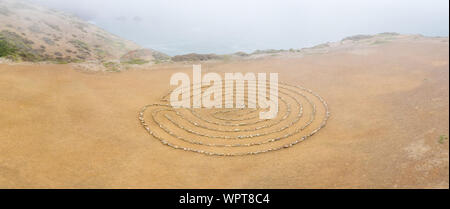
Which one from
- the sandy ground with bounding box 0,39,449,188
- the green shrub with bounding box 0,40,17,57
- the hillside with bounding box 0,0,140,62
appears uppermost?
the hillside with bounding box 0,0,140,62

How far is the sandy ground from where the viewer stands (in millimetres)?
14477

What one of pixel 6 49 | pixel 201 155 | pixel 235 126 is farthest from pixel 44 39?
pixel 201 155

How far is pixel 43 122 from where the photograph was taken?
20.1m

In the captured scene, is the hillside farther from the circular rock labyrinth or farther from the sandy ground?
the circular rock labyrinth

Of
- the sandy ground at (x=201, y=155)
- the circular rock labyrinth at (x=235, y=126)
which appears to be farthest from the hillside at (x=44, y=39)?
the circular rock labyrinth at (x=235, y=126)

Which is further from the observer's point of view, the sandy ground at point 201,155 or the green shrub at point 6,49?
the green shrub at point 6,49

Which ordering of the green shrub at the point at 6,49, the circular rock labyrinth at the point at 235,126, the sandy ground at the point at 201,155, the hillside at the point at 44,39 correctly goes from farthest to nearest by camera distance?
the hillside at the point at 44,39 < the green shrub at the point at 6,49 < the circular rock labyrinth at the point at 235,126 < the sandy ground at the point at 201,155

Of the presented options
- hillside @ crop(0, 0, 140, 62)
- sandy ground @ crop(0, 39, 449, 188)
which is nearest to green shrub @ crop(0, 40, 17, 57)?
hillside @ crop(0, 0, 140, 62)

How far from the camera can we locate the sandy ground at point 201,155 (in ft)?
47.5

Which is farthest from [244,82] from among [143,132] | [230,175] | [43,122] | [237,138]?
[43,122]

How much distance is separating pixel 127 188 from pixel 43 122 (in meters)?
10.2

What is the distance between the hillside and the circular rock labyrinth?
21.3m

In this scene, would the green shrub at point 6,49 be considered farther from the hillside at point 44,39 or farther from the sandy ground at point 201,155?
the sandy ground at point 201,155

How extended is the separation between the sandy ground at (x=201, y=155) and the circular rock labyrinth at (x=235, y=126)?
0.84 m
